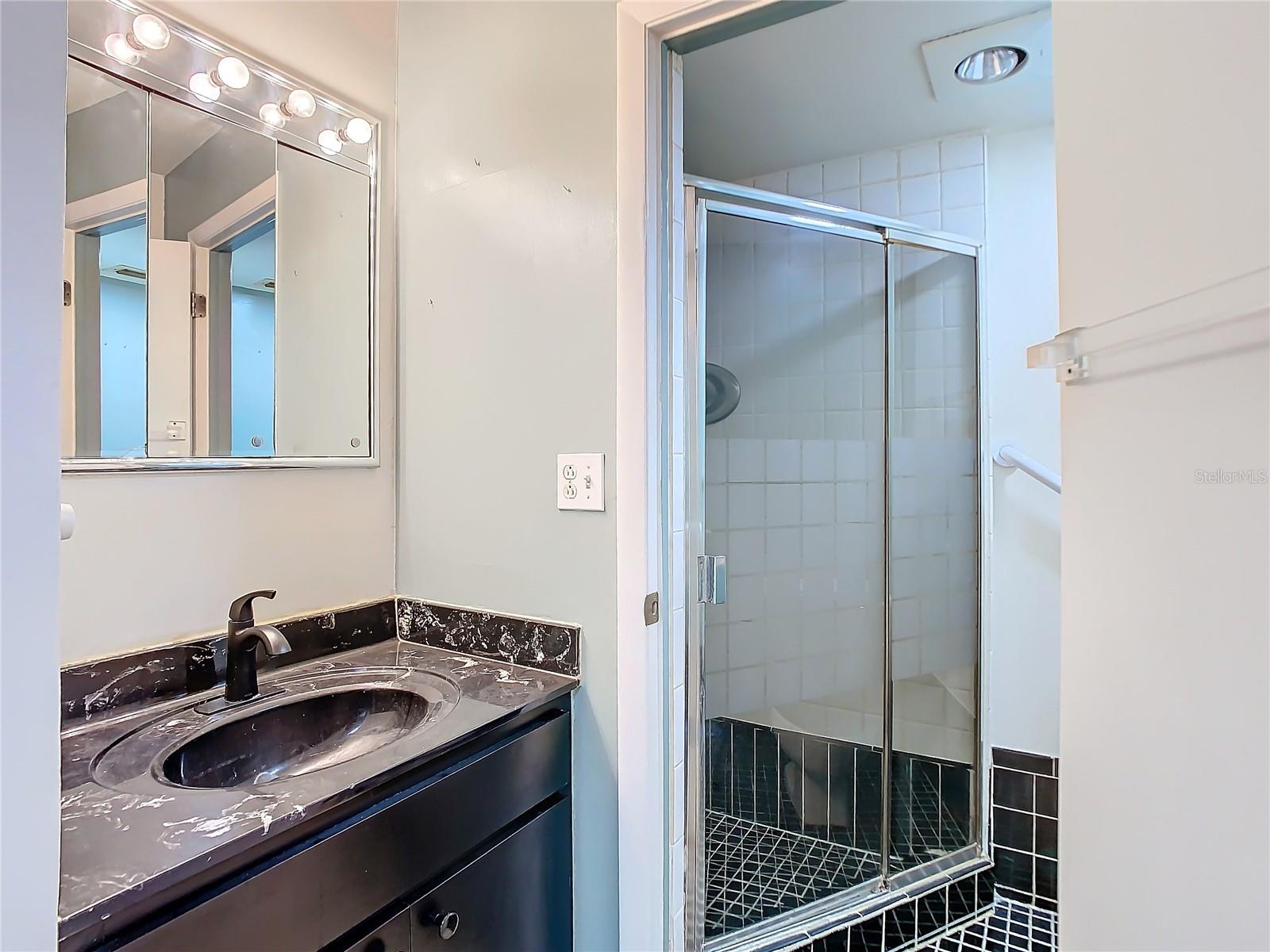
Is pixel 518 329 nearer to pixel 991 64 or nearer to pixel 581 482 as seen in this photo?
pixel 581 482

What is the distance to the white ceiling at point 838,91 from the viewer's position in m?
1.48

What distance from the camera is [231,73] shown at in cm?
118

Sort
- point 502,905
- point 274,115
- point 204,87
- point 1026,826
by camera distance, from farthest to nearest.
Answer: point 1026,826, point 274,115, point 204,87, point 502,905

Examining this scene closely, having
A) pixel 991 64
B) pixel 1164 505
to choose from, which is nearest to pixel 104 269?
pixel 1164 505

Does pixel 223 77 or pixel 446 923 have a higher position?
pixel 223 77

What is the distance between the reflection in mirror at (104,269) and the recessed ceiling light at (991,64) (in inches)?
72.5

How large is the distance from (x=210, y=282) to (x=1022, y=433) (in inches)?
84.6

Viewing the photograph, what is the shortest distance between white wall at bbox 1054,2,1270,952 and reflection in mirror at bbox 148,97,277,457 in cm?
131

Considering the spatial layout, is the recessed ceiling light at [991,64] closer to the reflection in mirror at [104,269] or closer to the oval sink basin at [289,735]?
the reflection in mirror at [104,269]

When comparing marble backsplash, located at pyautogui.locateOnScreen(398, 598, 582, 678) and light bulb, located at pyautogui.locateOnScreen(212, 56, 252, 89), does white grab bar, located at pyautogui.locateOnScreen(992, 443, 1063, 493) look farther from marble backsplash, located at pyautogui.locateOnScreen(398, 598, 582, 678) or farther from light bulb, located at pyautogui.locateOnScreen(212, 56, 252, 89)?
light bulb, located at pyautogui.locateOnScreen(212, 56, 252, 89)

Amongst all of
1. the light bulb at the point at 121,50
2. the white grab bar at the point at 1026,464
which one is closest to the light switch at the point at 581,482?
the light bulb at the point at 121,50

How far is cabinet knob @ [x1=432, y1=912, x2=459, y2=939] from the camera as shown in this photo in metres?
0.90

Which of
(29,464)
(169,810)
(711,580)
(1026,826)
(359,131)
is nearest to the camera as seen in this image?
(29,464)

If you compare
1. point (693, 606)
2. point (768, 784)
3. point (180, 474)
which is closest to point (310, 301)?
point (180, 474)
